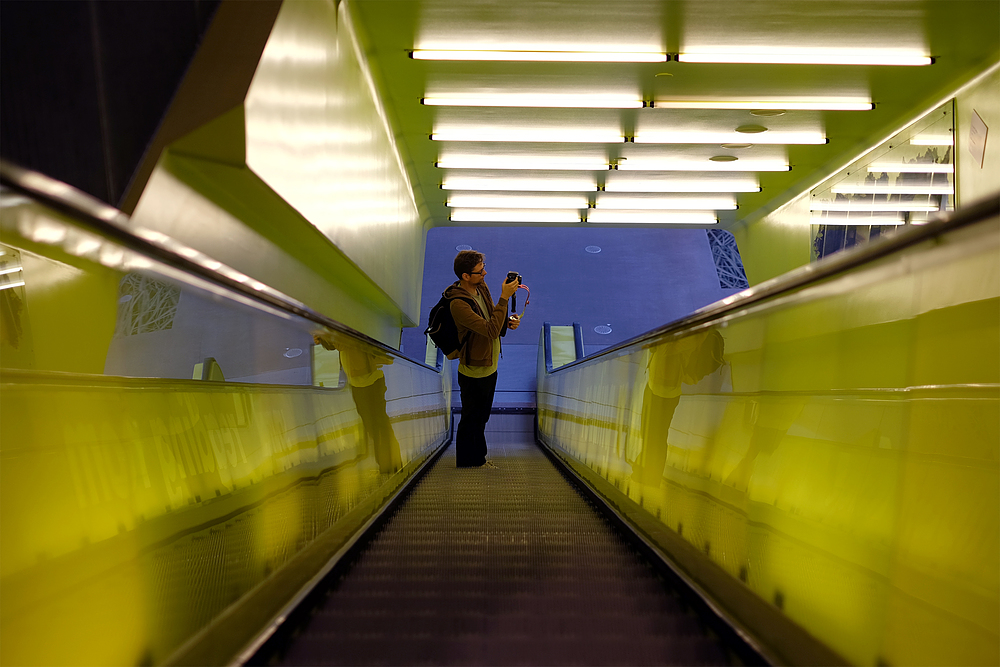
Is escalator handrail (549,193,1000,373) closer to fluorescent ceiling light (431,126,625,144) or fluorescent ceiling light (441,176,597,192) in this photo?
fluorescent ceiling light (431,126,625,144)

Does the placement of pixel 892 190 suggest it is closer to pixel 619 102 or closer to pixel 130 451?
pixel 619 102

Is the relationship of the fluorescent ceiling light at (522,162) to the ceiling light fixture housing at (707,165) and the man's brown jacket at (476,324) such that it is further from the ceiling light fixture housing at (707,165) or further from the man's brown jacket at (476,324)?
the man's brown jacket at (476,324)

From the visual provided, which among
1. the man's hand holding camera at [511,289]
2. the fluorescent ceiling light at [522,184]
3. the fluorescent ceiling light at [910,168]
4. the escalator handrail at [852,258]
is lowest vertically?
the escalator handrail at [852,258]

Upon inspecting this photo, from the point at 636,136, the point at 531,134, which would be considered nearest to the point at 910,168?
the point at 636,136

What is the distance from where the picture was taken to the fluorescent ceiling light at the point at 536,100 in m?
7.47

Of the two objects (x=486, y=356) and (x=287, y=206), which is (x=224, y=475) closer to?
(x=287, y=206)

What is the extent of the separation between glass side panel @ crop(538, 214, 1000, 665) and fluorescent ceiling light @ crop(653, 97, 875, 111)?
16.9 ft

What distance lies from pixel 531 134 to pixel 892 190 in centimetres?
409

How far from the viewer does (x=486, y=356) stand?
252 inches

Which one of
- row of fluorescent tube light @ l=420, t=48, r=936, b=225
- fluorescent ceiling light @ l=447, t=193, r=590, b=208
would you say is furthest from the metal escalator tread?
fluorescent ceiling light @ l=447, t=193, r=590, b=208

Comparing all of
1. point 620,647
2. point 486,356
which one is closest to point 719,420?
point 620,647

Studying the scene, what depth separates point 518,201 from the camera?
11.6m

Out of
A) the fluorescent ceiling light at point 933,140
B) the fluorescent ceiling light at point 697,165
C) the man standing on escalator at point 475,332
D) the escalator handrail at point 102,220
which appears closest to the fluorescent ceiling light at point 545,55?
the man standing on escalator at point 475,332

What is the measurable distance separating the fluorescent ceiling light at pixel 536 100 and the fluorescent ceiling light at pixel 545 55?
Result: 34.5 inches
